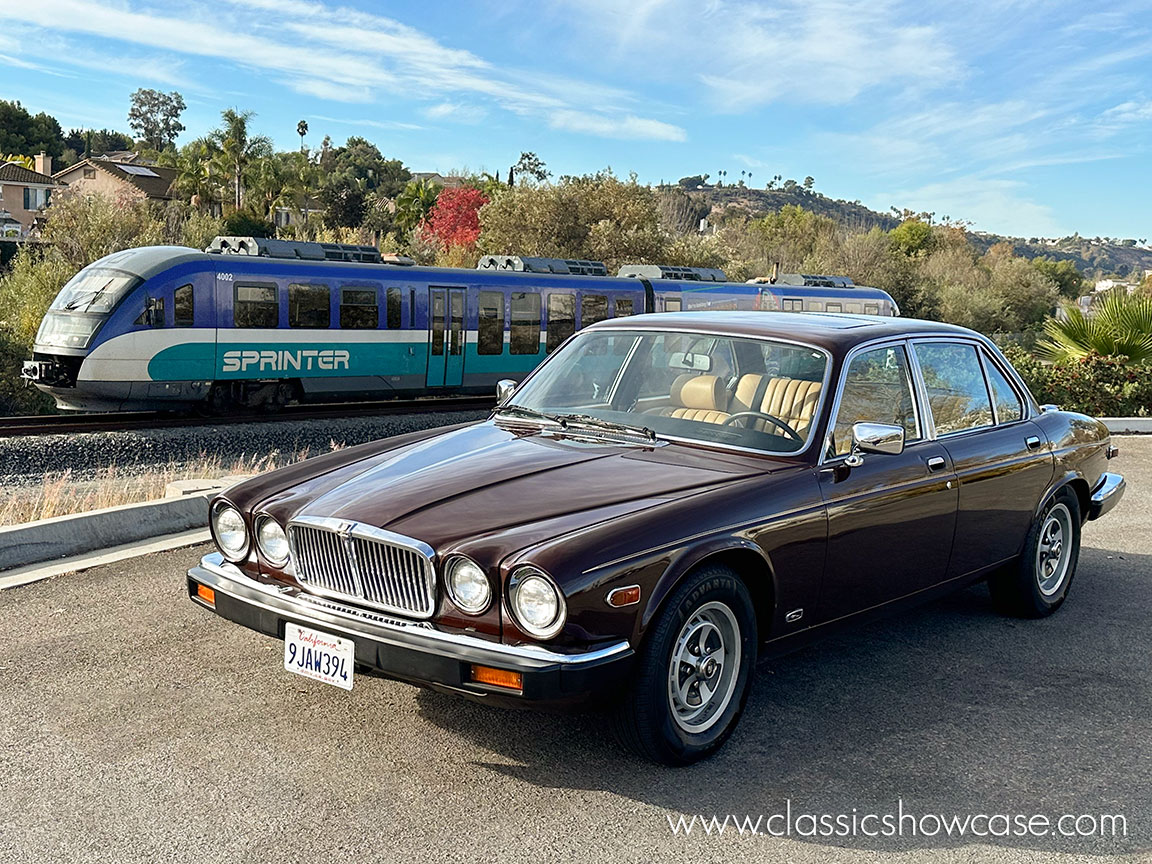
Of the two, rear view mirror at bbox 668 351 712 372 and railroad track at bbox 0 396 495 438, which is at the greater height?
rear view mirror at bbox 668 351 712 372

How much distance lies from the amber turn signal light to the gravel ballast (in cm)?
815

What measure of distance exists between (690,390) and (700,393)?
0.05m

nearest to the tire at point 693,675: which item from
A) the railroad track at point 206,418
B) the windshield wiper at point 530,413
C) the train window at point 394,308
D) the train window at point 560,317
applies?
the windshield wiper at point 530,413

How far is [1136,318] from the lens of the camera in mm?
16375

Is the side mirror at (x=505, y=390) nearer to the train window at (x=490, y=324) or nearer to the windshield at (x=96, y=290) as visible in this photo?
the windshield at (x=96, y=290)

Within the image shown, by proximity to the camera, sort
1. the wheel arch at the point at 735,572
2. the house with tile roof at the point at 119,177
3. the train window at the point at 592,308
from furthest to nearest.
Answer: the house with tile roof at the point at 119,177 < the train window at the point at 592,308 < the wheel arch at the point at 735,572

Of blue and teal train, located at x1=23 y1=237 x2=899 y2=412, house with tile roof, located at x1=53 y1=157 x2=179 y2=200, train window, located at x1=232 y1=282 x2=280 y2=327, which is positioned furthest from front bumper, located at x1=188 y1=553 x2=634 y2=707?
house with tile roof, located at x1=53 y1=157 x2=179 y2=200

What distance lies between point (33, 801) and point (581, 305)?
19.2 m

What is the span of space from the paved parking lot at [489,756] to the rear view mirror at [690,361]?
145 centimetres

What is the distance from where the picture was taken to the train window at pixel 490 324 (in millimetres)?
20531

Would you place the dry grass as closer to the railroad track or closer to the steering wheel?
the railroad track

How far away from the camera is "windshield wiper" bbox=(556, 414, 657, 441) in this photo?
490 cm

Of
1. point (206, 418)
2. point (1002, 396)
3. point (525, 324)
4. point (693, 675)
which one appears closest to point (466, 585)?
point (693, 675)

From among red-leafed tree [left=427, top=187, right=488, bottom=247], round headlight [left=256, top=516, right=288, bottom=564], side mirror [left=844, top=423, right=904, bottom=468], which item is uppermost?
red-leafed tree [left=427, top=187, right=488, bottom=247]
